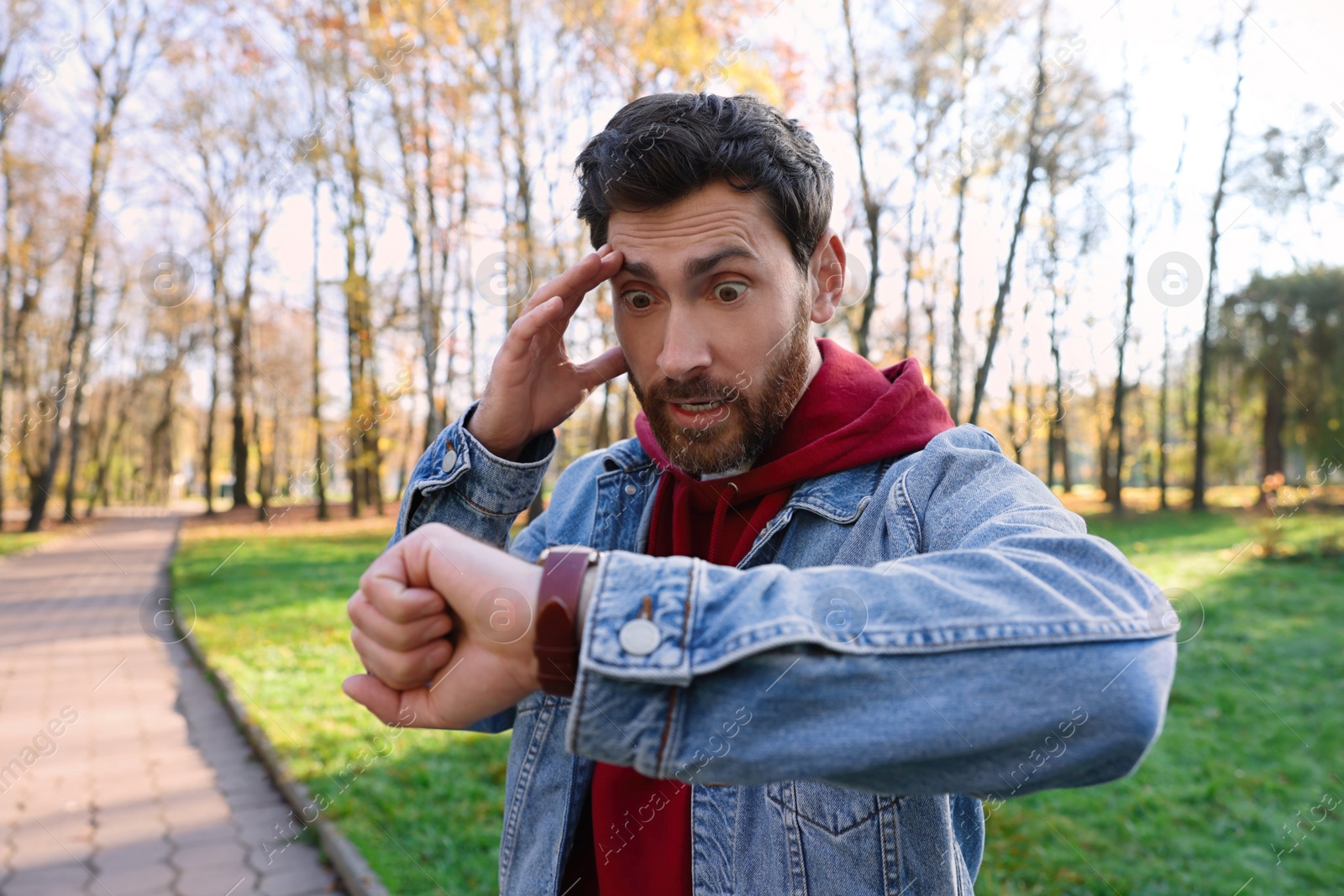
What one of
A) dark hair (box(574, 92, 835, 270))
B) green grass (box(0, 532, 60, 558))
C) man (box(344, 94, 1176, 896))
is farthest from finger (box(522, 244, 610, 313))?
green grass (box(0, 532, 60, 558))

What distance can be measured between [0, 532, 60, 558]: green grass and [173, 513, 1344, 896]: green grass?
1328 cm

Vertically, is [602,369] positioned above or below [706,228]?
below

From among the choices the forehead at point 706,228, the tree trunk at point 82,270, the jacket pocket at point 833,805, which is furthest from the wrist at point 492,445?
the tree trunk at point 82,270

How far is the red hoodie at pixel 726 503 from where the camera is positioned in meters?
1.58

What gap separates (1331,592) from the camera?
9.94 metres

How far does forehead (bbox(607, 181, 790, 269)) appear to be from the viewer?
5.59 feet

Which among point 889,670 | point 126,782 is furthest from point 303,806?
point 889,670

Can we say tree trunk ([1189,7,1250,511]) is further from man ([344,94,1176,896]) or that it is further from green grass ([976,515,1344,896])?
man ([344,94,1176,896])

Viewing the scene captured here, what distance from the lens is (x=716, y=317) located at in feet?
5.67

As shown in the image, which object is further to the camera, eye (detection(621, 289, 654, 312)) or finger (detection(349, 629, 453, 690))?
eye (detection(621, 289, 654, 312))

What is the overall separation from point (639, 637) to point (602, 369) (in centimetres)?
118

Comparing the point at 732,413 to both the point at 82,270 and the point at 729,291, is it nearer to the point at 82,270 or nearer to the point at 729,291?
the point at 729,291

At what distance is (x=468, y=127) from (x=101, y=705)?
11.6m

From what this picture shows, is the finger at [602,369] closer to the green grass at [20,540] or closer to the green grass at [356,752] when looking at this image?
the green grass at [356,752]
